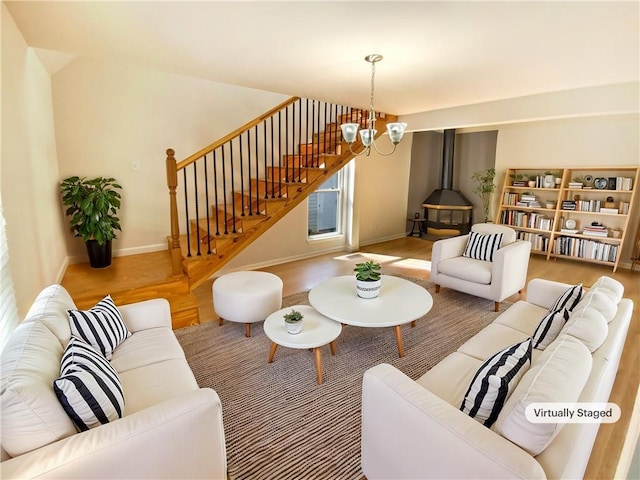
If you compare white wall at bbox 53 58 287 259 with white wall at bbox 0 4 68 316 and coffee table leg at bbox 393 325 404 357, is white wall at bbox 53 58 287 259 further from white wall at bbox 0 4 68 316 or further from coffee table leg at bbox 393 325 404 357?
coffee table leg at bbox 393 325 404 357

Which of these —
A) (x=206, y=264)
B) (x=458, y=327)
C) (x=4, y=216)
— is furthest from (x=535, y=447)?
(x=206, y=264)

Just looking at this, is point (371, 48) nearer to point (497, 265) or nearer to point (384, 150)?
point (497, 265)

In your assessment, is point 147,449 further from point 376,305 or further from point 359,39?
point 359,39

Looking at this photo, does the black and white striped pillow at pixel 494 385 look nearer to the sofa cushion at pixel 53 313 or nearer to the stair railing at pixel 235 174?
the sofa cushion at pixel 53 313

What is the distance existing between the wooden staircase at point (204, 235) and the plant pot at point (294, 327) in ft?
4.28

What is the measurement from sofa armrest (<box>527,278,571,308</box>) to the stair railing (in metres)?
2.62

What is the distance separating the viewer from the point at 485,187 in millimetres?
6105

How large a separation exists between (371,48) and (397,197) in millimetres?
4612

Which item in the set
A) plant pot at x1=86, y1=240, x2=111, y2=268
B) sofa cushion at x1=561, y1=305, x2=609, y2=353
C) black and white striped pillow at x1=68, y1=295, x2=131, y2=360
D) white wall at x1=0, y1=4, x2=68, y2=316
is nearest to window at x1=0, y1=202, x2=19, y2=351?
white wall at x1=0, y1=4, x2=68, y2=316

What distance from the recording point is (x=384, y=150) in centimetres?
628

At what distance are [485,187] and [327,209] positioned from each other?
294cm

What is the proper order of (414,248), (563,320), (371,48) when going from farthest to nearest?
(414,248) < (371,48) < (563,320)

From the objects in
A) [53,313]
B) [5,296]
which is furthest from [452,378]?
[5,296]

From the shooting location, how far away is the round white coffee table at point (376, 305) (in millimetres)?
2371
